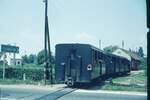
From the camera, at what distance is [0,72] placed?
2989 centimetres

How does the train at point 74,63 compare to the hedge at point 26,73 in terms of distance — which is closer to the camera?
the train at point 74,63

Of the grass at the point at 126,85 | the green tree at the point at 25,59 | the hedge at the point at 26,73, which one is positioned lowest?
the grass at the point at 126,85

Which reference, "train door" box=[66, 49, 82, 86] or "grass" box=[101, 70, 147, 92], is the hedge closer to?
"grass" box=[101, 70, 147, 92]

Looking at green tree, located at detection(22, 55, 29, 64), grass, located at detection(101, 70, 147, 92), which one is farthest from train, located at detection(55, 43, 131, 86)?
green tree, located at detection(22, 55, 29, 64)

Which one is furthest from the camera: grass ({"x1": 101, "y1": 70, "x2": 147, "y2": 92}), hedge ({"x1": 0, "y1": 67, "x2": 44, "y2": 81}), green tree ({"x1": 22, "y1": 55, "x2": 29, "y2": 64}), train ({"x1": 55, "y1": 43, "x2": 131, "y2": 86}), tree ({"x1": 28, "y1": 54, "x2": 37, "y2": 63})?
tree ({"x1": 28, "y1": 54, "x2": 37, "y2": 63})

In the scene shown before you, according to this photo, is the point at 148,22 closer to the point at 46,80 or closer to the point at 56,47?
the point at 56,47

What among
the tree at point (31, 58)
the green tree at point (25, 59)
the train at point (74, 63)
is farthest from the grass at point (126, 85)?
the tree at point (31, 58)

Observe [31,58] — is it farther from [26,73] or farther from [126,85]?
[126,85]

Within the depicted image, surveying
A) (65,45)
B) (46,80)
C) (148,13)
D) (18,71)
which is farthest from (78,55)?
(148,13)

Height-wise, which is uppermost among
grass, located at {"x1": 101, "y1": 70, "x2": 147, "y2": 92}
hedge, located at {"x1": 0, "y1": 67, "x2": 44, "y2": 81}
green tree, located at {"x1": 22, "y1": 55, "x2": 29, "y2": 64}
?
green tree, located at {"x1": 22, "y1": 55, "x2": 29, "y2": 64}

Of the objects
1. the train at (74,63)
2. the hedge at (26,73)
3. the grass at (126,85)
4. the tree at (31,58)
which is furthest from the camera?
the tree at (31,58)

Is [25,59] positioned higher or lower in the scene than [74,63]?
higher

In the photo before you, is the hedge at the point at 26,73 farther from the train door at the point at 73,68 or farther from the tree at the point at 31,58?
the tree at the point at 31,58

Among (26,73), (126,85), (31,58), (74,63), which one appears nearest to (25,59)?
(31,58)
